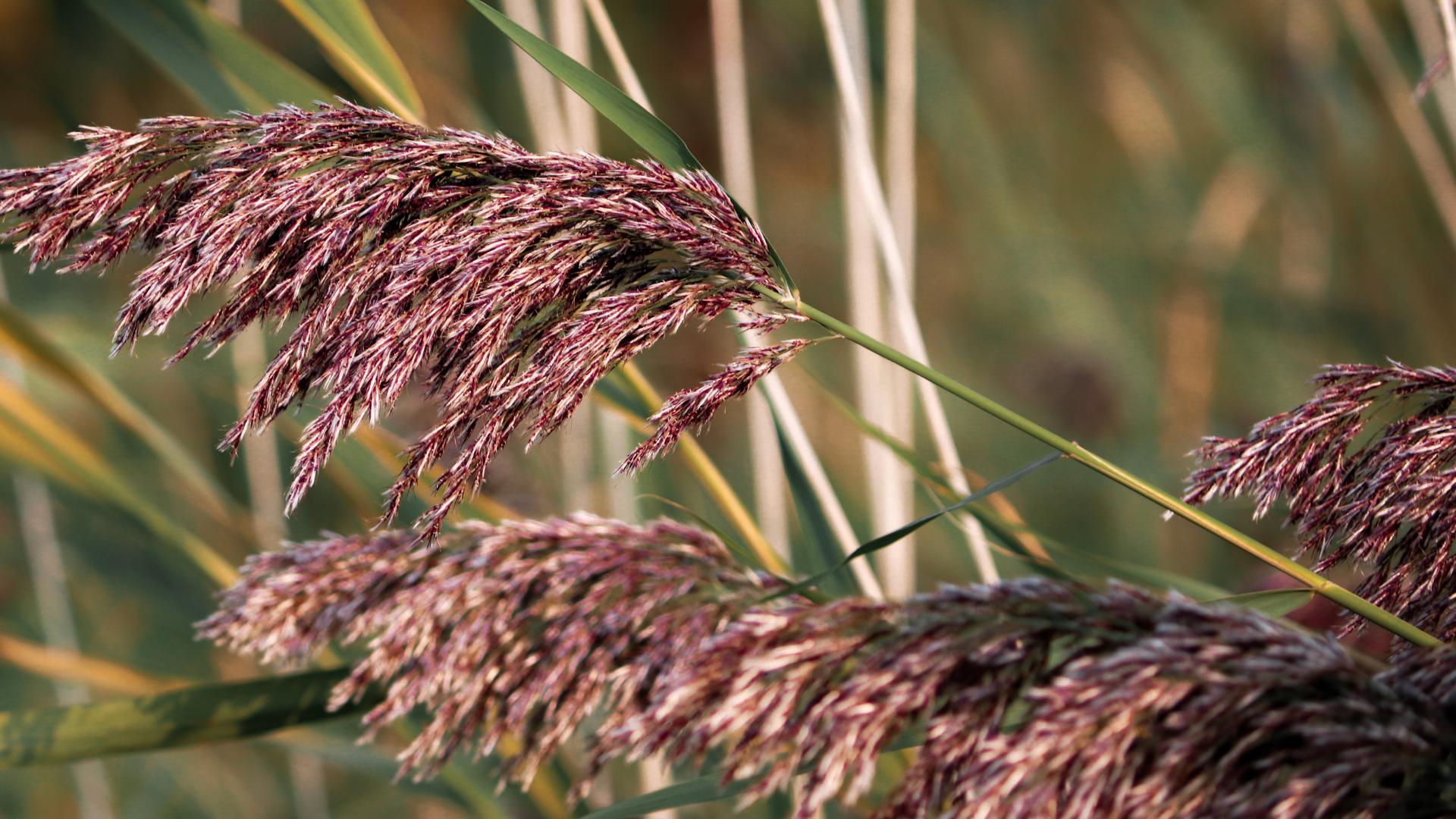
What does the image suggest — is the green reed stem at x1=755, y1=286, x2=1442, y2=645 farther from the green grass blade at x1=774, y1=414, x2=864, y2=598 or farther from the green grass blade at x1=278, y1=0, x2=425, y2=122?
the green grass blade at x1=278, y1=0, x2=425, y2=122

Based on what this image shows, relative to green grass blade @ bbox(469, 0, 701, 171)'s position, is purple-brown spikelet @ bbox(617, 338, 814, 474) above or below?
below

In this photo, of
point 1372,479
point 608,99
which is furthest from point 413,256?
point 1372,479

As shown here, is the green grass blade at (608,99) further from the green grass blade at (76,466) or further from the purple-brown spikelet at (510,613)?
the green grass blade at (76,466)

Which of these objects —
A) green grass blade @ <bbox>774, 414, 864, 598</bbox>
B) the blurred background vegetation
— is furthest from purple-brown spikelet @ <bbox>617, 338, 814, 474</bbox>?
the blurred background vegetation

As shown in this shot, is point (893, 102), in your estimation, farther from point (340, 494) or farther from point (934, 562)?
point (340, 494)

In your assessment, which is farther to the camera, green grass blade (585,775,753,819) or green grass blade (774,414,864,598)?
green grass blade (774,414,864,598)

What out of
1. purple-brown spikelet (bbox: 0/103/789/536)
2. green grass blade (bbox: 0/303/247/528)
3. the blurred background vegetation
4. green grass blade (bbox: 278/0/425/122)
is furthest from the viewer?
the blurred background vegetation

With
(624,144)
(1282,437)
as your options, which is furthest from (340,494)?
(1282,437)
